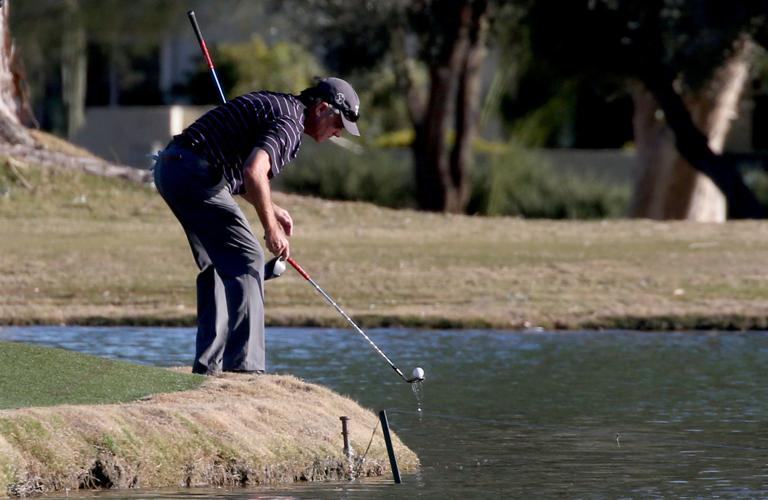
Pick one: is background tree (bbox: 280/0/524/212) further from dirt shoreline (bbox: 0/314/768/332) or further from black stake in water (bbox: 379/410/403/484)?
black stake in water (bbox: 379/410/403/484)

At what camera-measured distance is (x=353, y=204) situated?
20953 mm

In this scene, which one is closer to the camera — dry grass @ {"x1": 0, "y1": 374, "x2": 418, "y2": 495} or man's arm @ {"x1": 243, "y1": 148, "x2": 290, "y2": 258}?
dry grass @ {"x1": 0, "y1": 374, "x2": 418, "y2": 495}

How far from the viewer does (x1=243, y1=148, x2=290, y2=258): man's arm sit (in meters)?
8.19

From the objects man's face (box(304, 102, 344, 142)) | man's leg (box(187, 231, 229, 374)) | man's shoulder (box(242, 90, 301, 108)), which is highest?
man's shoulder (box(242, 90, 301, 108))

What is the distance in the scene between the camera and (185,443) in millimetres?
7258

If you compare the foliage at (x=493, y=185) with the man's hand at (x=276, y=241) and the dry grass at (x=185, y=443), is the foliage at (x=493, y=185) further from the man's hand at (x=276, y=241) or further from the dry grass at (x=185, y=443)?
the dry grass at (x=185, y=443)

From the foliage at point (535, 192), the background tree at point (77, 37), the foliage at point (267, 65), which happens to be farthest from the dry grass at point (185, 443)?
the foliage at point (267, 65)

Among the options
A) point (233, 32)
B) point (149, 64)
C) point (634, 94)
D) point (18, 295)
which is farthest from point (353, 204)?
point (149, 64)

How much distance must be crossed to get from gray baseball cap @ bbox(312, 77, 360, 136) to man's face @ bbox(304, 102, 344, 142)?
34 millimetres

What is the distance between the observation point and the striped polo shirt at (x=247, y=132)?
332 inches

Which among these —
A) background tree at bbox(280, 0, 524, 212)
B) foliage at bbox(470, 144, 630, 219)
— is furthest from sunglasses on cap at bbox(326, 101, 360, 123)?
foliage at bbox(470, 144, 630, 219)

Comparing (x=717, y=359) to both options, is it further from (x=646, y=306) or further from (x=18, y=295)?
(x=18, y=295)

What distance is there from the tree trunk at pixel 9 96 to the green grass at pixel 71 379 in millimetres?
11514

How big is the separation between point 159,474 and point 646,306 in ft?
28.2
